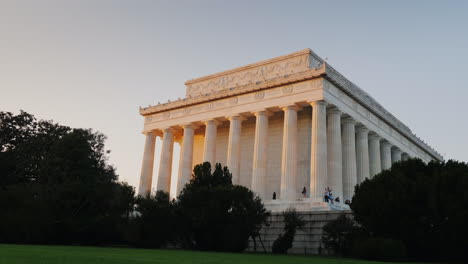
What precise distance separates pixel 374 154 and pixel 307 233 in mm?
24543

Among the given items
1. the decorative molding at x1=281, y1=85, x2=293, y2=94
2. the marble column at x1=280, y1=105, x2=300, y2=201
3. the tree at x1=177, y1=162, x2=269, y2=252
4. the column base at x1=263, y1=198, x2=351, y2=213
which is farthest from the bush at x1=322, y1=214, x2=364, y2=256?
the decorative molding at x1=281, y1=85, x2=293, y2=94

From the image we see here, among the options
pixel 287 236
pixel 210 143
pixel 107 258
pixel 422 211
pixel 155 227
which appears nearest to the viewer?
pixel 107 258

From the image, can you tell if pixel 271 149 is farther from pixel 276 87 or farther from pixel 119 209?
pixel 119 209

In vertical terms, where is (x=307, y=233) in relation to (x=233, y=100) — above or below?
below

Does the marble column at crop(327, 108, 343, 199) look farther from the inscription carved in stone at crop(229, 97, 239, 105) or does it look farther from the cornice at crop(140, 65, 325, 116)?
the inscription carved in stone at crop(229, 97, 239, 105)

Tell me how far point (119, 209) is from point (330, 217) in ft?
53.7

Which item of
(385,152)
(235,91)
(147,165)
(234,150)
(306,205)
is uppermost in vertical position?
(235,91)

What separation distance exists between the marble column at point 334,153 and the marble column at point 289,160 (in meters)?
3.76

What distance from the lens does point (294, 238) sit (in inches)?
1313

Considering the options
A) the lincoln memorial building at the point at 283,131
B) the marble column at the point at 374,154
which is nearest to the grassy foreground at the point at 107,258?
the lincoln memorial building at the point at 283,131

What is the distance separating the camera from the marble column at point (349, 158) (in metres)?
47.6

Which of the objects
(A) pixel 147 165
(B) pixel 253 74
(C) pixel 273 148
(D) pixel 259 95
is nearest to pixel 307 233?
(D) pixel 259 95

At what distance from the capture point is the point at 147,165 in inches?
2286

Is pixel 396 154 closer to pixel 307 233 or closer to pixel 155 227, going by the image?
pixel 307 233
